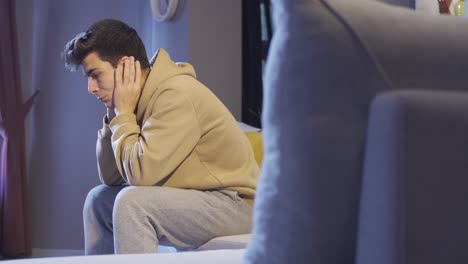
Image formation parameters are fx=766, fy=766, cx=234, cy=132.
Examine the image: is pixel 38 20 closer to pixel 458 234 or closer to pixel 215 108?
pixel 215 108

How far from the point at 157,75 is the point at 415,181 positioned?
5.90 ft

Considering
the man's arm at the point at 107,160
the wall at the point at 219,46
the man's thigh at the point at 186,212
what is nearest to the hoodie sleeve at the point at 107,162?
the man's arm at the point at 107,160

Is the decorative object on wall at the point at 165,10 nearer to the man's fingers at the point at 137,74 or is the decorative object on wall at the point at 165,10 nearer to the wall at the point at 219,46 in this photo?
the wall at the point at 219,46

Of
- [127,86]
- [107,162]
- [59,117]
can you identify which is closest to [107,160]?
[107,162]

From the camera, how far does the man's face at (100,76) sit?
2.50 m

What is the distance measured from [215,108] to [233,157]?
0.16 meters

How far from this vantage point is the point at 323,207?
2.21ft

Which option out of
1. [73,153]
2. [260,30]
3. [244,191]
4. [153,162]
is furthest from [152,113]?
[73,153]

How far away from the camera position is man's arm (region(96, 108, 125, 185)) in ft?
8.32

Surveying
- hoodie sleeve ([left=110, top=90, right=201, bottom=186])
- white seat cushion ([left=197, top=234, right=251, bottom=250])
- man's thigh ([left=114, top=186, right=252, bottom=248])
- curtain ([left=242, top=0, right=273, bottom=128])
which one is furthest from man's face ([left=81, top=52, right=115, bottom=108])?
curtain ([left=242, top=0, right=273, bottom=128])

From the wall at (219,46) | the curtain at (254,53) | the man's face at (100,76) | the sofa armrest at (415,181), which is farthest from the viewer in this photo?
the curtain at (254,53)

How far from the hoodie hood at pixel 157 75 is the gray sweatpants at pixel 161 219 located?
0.33m

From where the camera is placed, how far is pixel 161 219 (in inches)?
83.1

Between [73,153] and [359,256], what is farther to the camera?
[73,153]
